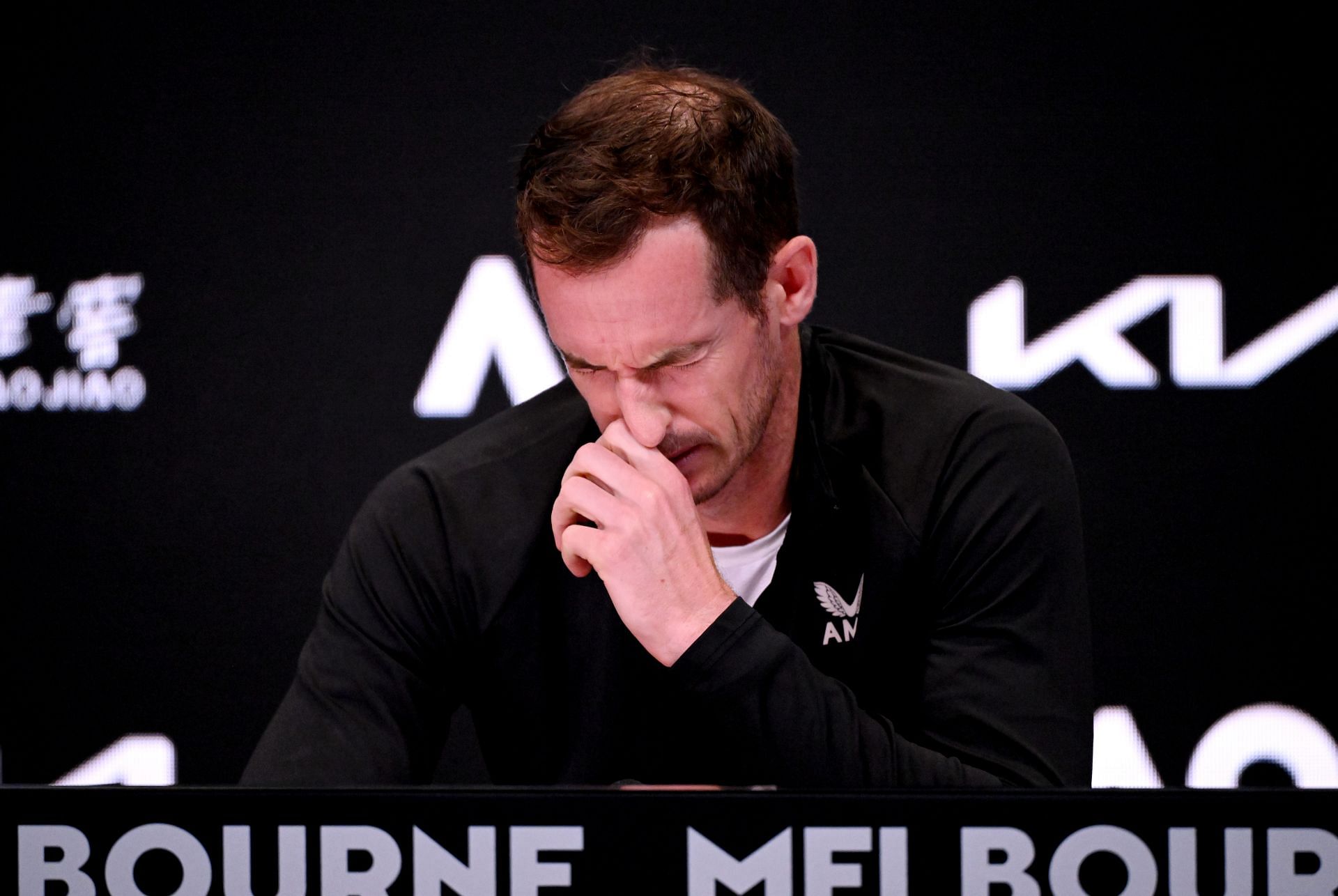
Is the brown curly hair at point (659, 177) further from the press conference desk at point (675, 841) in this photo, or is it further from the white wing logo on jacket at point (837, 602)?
the press conference desk at point (675, 841)

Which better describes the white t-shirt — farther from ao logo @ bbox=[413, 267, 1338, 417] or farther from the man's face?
ao logo @ bbox=[413, 267, 1338, 417]

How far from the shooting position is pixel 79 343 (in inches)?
88.2

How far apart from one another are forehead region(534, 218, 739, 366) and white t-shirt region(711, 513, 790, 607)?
0.28 metres

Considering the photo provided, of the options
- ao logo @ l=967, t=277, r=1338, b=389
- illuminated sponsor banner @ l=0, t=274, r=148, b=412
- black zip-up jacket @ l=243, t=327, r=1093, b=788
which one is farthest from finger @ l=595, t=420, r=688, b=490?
illuminated sponsor banner @ l=0, t=274, r=148, b=412

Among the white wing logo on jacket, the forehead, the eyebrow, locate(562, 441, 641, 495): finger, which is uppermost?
the forehead

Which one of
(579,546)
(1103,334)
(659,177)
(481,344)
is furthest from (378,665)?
(1103,334)

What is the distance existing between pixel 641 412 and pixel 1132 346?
1.29 meters

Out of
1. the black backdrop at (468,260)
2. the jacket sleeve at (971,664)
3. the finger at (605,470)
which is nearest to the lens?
the jacket sleeve at (971,664)

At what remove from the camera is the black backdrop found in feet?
7.14

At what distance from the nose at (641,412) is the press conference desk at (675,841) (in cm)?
53

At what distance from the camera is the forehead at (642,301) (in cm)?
120

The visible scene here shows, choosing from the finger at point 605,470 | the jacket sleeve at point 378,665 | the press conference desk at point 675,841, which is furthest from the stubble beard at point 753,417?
the press conference desk at point 675,841

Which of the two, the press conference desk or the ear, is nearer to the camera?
the press conference desk

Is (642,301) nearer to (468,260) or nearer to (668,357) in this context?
(668,357)
